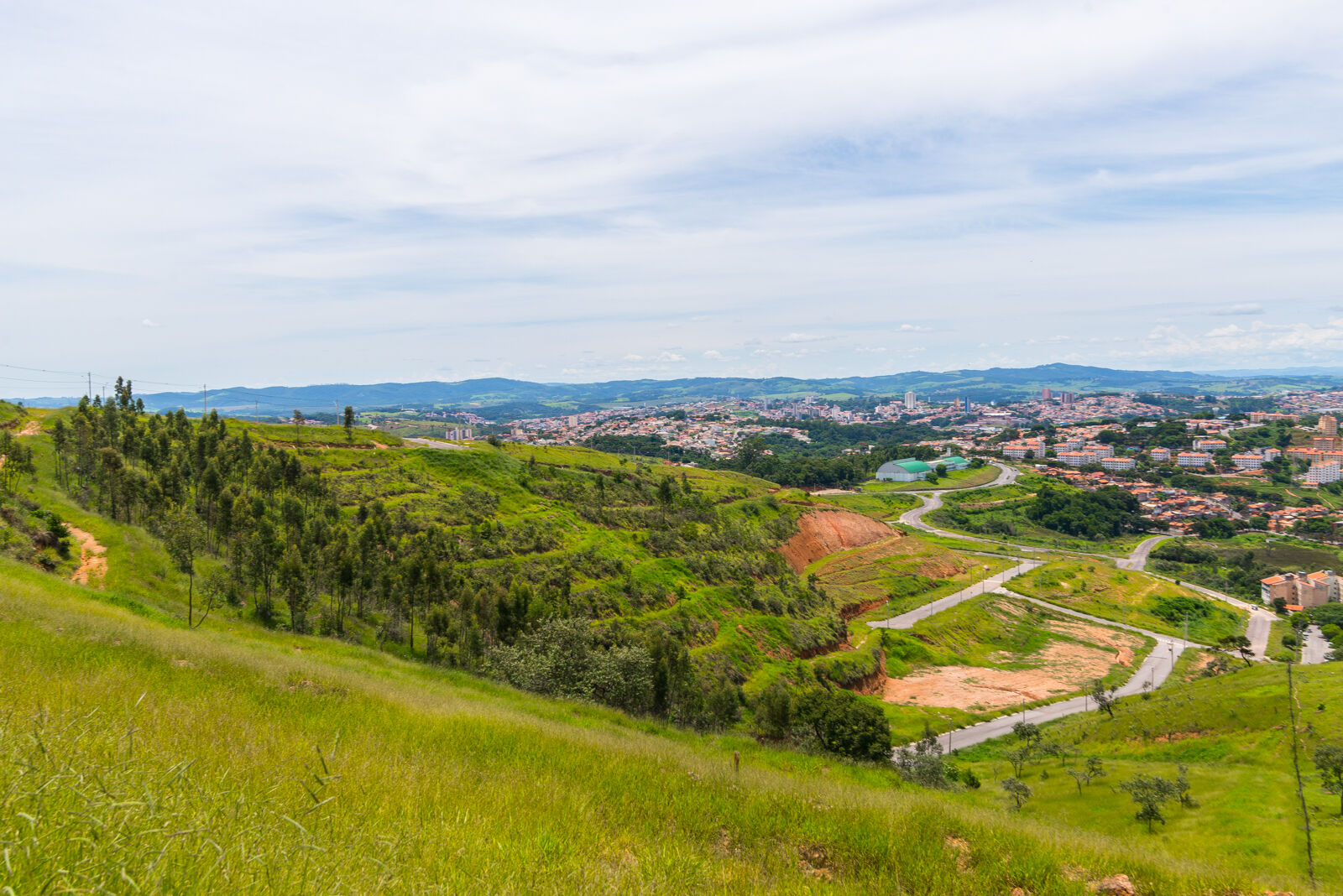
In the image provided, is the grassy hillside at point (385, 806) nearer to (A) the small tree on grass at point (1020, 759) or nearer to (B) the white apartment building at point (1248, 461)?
(A) the small tree on grass at point (1020, 759)

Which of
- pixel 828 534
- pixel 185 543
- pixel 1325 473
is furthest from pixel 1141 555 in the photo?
pixel 185 543

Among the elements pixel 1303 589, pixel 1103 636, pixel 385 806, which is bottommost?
pixel 1103 636

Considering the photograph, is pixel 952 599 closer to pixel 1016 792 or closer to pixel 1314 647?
pixel 1314 647

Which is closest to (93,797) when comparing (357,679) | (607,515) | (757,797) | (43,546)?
(757,797)

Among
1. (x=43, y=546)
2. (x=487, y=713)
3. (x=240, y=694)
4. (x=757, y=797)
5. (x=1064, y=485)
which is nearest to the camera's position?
(x=757, y=797)

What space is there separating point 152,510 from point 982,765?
58.1 metres

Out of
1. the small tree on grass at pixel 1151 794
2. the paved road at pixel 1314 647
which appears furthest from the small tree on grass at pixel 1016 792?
the paved road at pixel 1314 647

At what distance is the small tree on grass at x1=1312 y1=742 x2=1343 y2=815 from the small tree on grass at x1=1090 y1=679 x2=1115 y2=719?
1552 centimetres

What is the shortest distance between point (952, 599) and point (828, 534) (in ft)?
70.6

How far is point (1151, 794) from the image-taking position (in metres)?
31.1

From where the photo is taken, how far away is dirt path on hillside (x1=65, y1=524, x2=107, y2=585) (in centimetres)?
2861

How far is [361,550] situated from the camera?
38.3 metres

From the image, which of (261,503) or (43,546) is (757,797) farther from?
(261,503)

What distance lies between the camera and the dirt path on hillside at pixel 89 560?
2861 centimetres
